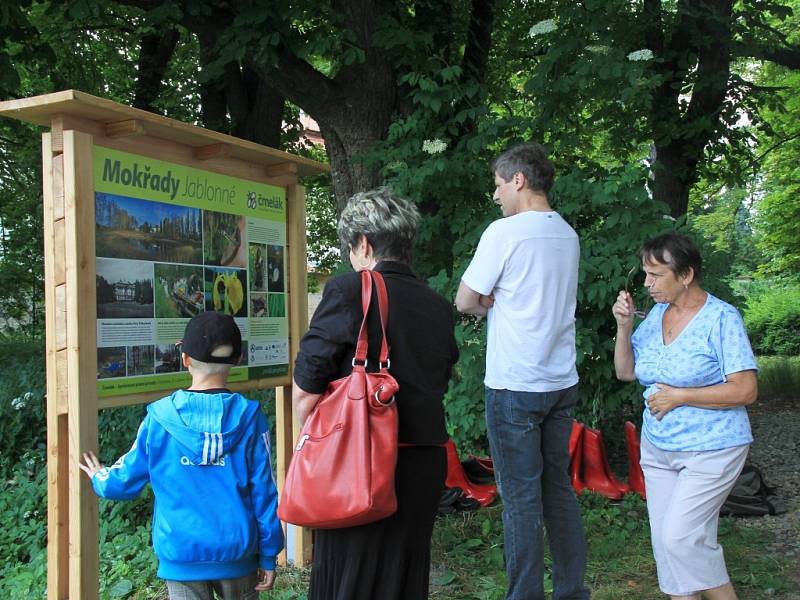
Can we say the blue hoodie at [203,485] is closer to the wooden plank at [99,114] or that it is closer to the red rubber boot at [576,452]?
Result: the wooden plank at [99,114]

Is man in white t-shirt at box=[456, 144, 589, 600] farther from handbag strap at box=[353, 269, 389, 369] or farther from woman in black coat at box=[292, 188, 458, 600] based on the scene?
handbag strap at box=[353, 269, 389, 369]

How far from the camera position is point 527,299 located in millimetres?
3230

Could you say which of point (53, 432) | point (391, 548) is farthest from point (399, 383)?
point (53, 432)

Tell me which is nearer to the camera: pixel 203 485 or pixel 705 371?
pixel 203 485

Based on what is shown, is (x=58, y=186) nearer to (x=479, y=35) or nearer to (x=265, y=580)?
(x=265, y=580)

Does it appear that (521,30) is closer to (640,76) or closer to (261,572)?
(640,76)

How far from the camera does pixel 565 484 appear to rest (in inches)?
133

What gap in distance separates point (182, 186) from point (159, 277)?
47 cm

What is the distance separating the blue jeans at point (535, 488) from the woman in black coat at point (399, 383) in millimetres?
708

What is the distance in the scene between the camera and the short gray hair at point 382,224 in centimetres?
261

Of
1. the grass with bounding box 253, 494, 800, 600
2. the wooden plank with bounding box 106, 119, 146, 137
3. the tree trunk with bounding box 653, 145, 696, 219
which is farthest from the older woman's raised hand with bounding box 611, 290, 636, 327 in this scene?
the tree trunk with bounding box 653, 145, 696, 219

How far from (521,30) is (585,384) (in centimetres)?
610

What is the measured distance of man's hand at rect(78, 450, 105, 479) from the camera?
2984 mm

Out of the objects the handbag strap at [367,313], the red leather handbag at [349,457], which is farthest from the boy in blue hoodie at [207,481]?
the handbag strap at [367,313]
